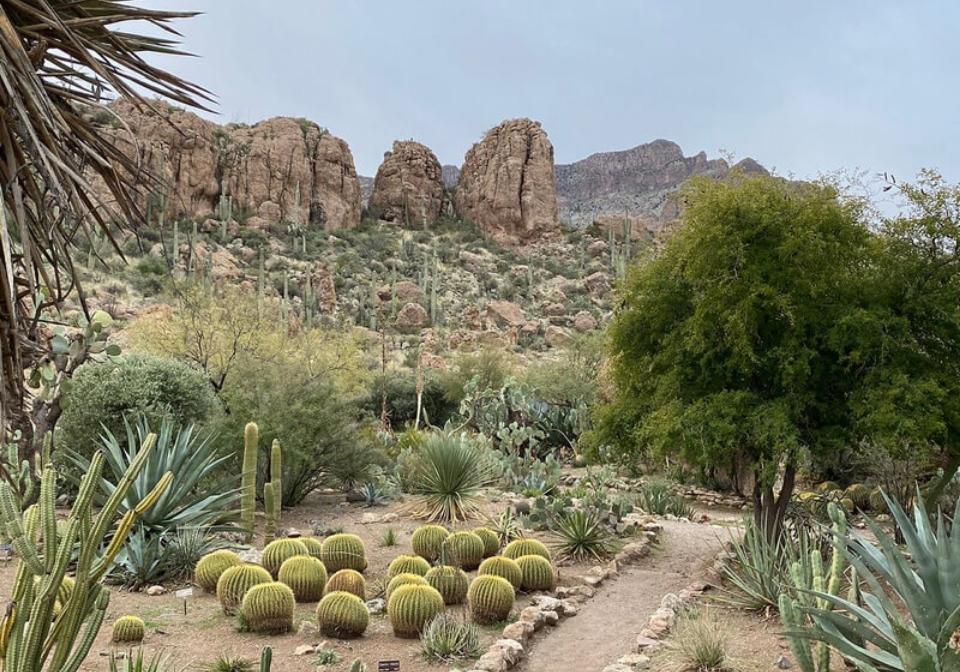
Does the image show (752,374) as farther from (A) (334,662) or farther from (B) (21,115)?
(B) (21,115)

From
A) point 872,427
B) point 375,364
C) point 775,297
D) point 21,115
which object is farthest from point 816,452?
point 375,364

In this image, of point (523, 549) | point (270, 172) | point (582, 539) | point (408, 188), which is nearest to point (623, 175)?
point (408, 188)

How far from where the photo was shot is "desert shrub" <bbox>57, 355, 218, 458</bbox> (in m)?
11.9

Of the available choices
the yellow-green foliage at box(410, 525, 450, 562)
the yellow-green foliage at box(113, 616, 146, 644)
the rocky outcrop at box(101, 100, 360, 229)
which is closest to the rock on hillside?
the rocky outcrop at box(101, 100, 360, 229)

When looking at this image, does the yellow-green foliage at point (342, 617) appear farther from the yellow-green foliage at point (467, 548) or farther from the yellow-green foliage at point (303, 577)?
the yellow-green foliage at point (467, 548)

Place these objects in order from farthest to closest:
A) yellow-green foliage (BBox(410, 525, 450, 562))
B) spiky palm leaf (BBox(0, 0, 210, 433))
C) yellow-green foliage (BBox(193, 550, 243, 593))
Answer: yellow-green foliage (BBox(410, 525, 450, 562)), yellow-green foliage (BBox(193, 550, 243, 593)), spiky palm leaf (BBox(0, 0, 210, 433))

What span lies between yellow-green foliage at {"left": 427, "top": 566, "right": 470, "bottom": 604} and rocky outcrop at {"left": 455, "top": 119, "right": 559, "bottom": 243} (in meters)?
57.3

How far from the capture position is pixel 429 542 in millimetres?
9633

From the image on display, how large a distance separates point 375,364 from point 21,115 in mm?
28768

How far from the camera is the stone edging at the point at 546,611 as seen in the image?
6293 millimetres

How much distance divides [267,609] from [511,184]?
61.9m

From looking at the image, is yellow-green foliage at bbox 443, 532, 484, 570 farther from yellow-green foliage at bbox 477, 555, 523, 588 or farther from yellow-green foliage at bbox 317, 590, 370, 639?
yellow-green foliage at bbox 317, 590, 370, 639

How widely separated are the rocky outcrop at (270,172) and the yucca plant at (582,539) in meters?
42.1

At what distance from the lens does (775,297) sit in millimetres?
8305
